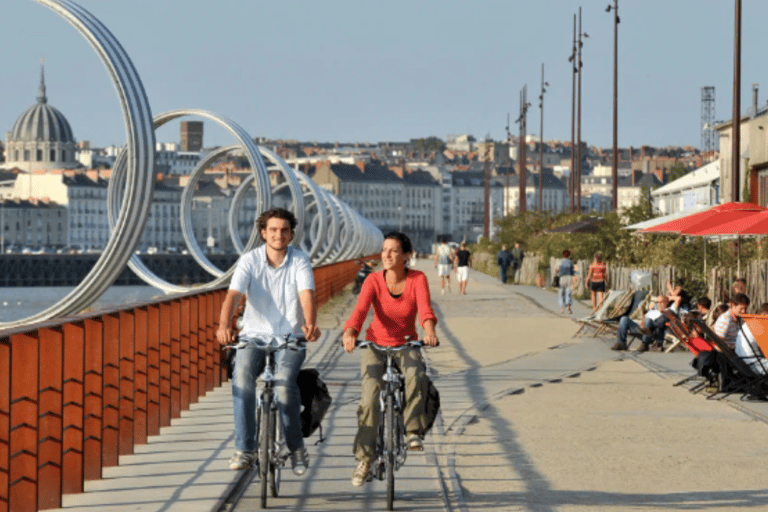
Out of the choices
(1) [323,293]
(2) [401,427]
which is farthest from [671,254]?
(2) [401,427]

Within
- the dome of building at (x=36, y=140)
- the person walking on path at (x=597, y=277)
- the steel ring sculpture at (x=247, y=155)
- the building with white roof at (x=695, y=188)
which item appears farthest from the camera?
the building with white roof at (x=695, y=188)

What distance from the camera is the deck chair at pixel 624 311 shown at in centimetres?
2345

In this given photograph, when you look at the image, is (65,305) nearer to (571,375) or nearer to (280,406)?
(280,406)

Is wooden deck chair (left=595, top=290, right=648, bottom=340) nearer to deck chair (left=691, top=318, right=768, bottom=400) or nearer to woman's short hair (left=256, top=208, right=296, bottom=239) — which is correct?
deck chair (left=691, top=318, right=768, bottom=400)

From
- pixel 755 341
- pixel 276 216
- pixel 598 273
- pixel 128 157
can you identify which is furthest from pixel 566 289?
pixel 276 216

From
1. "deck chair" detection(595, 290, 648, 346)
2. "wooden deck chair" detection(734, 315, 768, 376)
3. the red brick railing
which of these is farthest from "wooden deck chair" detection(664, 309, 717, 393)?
the red brick railing

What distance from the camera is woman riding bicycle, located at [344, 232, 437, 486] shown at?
29.3ft

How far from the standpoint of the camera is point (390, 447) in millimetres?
8664

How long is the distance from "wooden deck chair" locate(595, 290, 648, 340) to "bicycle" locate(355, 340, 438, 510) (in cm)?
1414

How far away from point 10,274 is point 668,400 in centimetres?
13770

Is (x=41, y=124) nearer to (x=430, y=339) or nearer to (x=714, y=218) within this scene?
(x=714, y=218)

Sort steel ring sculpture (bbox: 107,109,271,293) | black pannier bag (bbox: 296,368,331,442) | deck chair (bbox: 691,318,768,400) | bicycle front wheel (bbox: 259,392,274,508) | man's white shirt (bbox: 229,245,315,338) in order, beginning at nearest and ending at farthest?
bicycle front wheel (bbox: 259,392,274,508) < man's white shirt (bbox: 229,245,315,338) < black pannier bag (bbox: 296,368,331,442) < deck chair (bbox: 691,318,768,400) < steel ring sculpture (bbox: 107,109,271,293)

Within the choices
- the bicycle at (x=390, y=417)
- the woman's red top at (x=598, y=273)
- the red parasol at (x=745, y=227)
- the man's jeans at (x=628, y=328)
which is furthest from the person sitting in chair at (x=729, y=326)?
the woman's red top at (x=598, y=273)

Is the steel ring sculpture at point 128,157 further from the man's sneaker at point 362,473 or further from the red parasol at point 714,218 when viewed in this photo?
the red parasol at point 714,218
